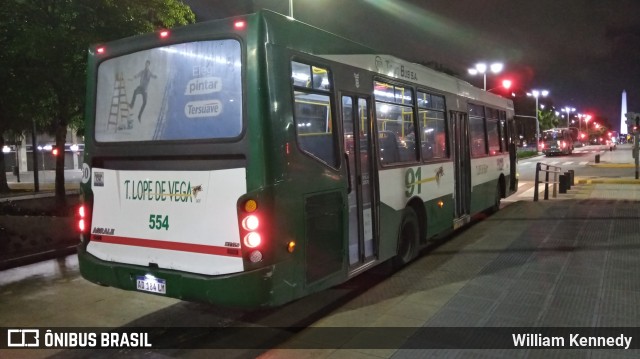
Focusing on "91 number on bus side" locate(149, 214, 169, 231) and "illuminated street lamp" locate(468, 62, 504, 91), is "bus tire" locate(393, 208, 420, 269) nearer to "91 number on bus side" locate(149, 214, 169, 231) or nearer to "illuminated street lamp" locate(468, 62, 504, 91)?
"91 number on bus side" locate(149, 214, 169, 231)

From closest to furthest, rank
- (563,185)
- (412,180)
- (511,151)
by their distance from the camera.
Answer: (412,180) → (511,151) → (563,185)

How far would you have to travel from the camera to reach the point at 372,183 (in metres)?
6.18

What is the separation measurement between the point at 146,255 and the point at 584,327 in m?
4.24

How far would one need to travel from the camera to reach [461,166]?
9.47 meters

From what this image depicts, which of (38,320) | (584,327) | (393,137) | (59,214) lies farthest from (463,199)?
(59,214)

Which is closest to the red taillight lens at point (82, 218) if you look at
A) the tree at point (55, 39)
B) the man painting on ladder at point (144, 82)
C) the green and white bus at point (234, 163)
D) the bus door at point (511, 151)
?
the green and white bus at point (234, 163)

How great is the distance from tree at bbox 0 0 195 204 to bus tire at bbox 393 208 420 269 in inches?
272

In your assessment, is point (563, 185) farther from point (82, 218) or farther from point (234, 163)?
point (82, 218)

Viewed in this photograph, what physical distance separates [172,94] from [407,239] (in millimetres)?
4127

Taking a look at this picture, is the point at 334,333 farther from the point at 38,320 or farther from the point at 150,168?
the point at 38,320

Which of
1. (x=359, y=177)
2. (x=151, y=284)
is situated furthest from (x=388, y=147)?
(x=151, y=284)

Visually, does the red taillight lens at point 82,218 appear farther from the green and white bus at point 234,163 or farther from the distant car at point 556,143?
the distant car at point 556,143

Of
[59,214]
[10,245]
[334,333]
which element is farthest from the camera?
[59,214]

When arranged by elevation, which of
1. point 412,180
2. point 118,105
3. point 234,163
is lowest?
point 412,180
